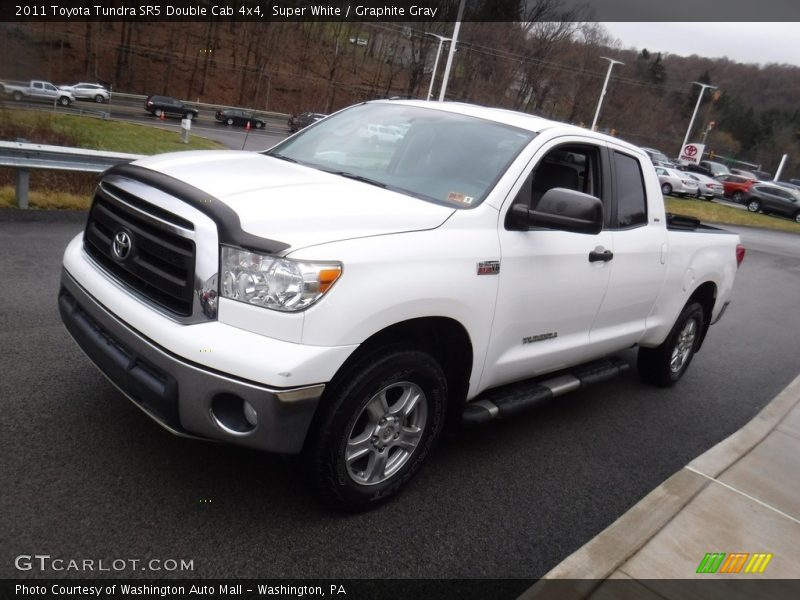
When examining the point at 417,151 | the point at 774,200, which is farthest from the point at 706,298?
the point at 774,200

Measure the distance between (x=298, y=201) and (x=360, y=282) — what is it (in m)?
0.57

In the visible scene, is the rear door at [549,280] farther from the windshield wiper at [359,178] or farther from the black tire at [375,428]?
the windshield wiper at [359,178]

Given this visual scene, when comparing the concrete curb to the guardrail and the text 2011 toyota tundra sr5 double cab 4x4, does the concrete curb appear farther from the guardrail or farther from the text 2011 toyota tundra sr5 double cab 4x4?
the guardrail

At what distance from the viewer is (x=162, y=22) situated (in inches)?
2137

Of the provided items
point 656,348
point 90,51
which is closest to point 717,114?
point 90,51

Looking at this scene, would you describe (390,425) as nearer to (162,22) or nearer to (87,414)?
(87,414)

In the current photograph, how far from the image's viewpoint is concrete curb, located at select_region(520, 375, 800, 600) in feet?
9.84

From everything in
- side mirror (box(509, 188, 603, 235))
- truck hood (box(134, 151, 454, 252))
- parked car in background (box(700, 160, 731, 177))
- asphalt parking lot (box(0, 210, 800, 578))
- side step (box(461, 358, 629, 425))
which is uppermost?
side mirror (box(509, 188, 603, 235))

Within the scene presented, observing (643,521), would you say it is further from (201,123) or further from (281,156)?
(201,123)

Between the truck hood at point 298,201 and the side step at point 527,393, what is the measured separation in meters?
1.14

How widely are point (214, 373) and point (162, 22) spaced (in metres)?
59.5

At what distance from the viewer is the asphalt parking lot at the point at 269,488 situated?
2.87 m

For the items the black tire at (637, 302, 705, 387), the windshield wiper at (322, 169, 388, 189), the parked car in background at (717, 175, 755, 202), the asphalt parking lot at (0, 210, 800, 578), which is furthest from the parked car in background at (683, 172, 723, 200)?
the windshield wiper at (322, 169, 388, 189)

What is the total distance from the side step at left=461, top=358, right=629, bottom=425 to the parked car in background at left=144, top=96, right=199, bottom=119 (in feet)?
→ 112
